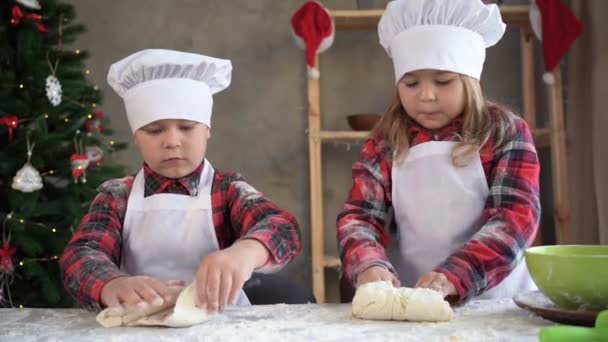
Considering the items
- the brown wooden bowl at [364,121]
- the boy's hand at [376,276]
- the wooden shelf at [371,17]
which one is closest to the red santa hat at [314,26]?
the wooden shelf at [371,17]

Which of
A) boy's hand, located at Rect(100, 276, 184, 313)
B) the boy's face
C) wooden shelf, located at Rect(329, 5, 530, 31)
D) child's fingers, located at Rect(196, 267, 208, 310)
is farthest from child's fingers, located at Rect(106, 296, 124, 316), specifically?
wooden shelf, located at Rect(329, 5, 530, 31)

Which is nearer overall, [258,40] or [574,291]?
[574,291]

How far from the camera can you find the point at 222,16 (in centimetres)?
313

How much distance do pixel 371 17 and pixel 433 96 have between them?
150 cm

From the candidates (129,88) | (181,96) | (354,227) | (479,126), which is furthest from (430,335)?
(129,88)

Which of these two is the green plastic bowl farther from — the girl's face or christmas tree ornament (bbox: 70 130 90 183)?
christmas tree ornament (bbox: 70 130 90 183)

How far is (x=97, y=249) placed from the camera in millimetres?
1293

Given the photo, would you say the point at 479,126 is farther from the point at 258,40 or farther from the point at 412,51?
the point at 258,40

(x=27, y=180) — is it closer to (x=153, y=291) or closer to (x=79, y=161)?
(x=79, y=161)

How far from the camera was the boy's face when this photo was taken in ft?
4.32

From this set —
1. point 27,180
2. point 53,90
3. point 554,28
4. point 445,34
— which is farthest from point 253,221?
point 554,28

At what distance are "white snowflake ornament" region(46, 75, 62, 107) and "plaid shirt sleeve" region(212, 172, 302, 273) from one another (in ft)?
4.07

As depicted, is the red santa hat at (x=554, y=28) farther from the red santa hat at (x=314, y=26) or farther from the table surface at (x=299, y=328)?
the table surface at (x=299, y=328)

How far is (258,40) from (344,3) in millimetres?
430
